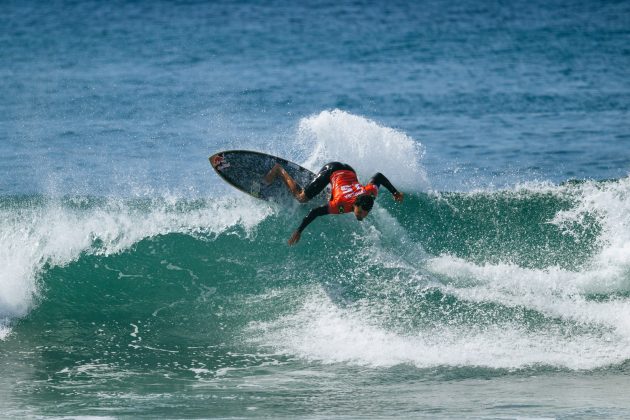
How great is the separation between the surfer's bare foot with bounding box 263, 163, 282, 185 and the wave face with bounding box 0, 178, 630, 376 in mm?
427

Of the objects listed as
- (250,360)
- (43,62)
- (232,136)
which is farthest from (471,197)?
(43,62)

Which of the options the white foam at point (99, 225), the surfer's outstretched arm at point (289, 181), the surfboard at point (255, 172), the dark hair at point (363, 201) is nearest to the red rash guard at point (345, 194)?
the dark hair at point (363, 201)

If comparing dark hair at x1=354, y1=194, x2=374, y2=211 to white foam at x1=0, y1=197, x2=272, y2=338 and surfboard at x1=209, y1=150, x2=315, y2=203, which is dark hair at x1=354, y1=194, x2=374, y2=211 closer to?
surfboard at x1=209, y1=150, x2=315, y2=203

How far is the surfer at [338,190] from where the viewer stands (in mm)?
10867

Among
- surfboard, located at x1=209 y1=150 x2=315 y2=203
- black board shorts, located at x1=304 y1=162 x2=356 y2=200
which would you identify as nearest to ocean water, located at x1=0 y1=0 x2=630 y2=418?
surfboard, located at x1=209 y1=150 x2=315 y2=203

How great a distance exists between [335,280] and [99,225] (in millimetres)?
3436

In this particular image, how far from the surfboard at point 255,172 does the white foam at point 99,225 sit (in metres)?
0.25

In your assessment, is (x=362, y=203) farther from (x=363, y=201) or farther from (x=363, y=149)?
(x=363, y=149)

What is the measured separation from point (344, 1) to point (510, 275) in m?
28.1

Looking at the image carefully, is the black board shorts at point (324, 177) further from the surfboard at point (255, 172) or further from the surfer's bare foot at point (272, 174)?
the surfboard at point (255, 172)

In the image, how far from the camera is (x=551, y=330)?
10.8 m

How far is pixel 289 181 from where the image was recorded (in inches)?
476

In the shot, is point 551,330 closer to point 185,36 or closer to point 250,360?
point 250,360

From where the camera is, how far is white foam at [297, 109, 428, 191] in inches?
540
